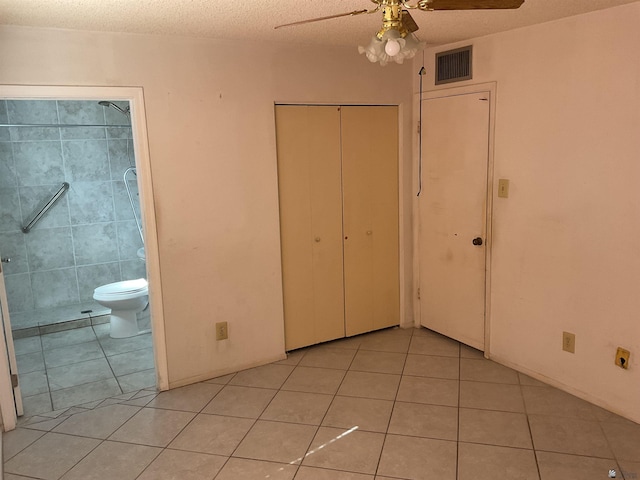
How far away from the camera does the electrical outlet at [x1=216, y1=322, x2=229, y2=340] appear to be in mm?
3539

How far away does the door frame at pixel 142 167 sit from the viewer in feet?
9.38

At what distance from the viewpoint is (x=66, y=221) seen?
15.8ft

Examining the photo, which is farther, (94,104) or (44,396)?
(94,104)

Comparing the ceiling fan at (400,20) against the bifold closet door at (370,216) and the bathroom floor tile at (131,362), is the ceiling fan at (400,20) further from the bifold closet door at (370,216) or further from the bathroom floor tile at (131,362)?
the bathroom floor tile at (131,362)

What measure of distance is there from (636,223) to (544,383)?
1.16m

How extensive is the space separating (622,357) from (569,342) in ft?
1.07

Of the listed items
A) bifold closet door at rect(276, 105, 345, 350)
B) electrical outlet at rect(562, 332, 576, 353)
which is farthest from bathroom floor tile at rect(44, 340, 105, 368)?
electrical outlet at rect(562, 332, 576, 353)

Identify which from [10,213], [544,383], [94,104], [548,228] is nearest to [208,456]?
[544,383]

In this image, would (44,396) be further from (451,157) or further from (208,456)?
(451,157)

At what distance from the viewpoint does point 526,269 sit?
335cm

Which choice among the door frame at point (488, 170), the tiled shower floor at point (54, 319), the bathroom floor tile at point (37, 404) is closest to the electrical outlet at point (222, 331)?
the bathroom floor tile at point (37, 404)

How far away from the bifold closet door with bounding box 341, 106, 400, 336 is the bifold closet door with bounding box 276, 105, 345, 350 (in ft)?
0.28

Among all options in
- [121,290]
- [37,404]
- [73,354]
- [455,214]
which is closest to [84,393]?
[37,404]

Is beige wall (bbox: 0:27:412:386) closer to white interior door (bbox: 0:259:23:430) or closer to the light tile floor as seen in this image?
the light tile floor
